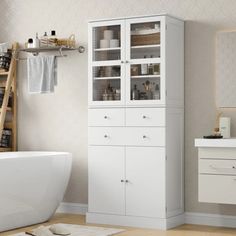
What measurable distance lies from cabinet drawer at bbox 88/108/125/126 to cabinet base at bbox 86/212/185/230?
2.88ft

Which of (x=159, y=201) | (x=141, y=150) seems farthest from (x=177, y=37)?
(x=159, y=201)

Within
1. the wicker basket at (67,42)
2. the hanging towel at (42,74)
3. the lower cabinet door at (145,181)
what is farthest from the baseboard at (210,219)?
the wicker basket at (67,42)

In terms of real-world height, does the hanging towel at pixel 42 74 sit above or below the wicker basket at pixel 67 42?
below

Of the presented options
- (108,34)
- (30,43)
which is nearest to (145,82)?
(108,34)

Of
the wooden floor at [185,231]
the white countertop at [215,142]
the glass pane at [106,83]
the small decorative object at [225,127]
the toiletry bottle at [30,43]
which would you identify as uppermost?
the toiletry bottle at [30,43]

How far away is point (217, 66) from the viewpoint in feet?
19.2

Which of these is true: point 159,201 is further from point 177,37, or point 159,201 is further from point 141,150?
point 177,37

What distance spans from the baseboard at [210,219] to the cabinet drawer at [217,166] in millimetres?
596

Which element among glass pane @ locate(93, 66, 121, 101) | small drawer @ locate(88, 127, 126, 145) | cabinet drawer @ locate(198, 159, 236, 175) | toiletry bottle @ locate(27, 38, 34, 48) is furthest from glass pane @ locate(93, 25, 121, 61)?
cabinet drawer @ locate(198, 159, 236, 175)

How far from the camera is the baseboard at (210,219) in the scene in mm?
5785

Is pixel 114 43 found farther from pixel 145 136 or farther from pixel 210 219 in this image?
pixel 210 219

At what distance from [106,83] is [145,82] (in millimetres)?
410

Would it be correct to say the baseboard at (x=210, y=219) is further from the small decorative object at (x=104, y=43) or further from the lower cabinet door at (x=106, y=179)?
the small decorative object at (x=104, y=43)

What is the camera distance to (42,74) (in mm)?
6621
